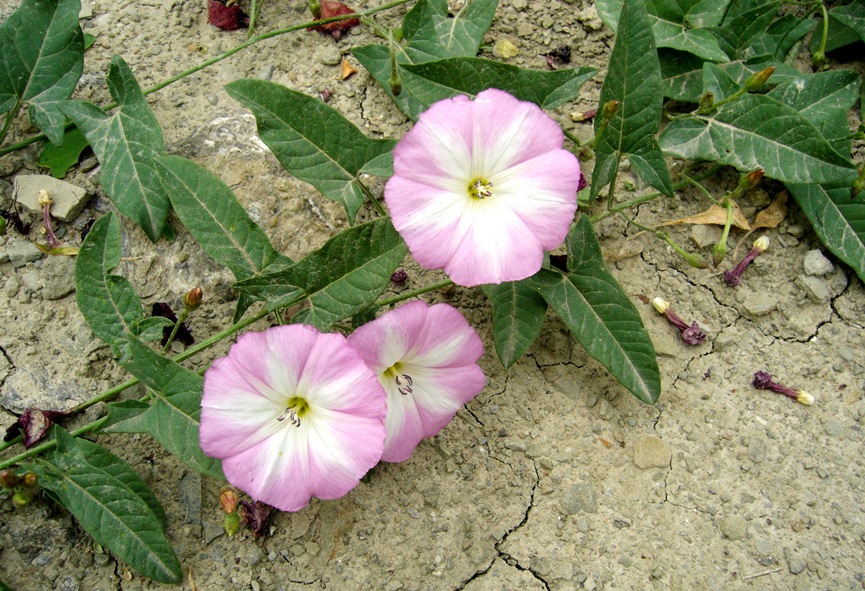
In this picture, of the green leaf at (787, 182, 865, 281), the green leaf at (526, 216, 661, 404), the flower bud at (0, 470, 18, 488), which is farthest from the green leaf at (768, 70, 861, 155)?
the flower bud at (0, 470, 18, 488)

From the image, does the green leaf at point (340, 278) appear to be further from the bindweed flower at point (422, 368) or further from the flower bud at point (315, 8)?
the flower bud at point (315, 8)

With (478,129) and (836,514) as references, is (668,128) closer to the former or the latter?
(478,129)

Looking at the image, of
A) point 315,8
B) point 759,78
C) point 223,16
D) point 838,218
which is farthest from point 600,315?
point 223,16

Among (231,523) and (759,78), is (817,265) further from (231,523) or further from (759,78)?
(231,523)

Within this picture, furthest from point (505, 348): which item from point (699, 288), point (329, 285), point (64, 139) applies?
point (64, 139)

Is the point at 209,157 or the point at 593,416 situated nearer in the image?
the point at 593,416

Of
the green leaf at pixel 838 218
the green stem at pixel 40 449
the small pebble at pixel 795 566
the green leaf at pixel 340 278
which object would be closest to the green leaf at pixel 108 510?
the green stem at pixel 40 449
